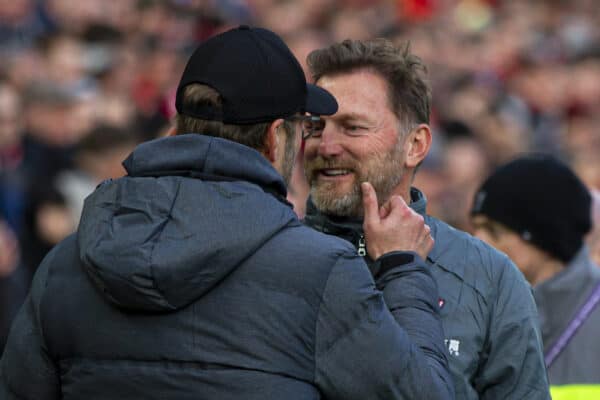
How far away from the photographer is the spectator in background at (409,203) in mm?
3250

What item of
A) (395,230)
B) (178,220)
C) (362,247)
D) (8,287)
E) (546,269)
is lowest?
(8,287)

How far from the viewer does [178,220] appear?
2.76 metres

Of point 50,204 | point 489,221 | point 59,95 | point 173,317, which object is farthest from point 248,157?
point 59,95

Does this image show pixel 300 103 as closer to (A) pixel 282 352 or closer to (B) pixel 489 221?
(A) pixel 282 352

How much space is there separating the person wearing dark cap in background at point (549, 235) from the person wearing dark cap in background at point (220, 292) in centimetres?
153

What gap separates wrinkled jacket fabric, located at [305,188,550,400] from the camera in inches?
127

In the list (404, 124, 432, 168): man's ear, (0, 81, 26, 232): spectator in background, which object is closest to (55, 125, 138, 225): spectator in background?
(0, 81, 26, 232): spectator in background

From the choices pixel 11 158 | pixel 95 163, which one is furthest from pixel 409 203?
pixel 11 158

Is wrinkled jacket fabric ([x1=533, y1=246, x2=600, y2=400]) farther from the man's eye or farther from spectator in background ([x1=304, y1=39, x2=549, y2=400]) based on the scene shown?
the man's eye

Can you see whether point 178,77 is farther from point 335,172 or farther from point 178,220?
point 178,220

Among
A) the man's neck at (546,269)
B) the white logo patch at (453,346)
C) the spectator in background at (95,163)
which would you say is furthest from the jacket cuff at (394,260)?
the spectator in background at (95,163)

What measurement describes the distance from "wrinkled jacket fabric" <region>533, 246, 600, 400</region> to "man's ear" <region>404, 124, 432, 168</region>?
3.50 feet

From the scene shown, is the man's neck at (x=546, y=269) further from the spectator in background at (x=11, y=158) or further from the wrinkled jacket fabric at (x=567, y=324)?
the spectator in background at (x=11, y=158)

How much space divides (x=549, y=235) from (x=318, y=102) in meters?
1.75
